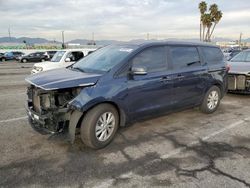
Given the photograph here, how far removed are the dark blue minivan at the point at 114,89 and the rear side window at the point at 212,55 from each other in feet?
0.99

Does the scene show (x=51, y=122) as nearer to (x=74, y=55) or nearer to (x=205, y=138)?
(x=205, y=138)

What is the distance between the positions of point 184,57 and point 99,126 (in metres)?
2.57

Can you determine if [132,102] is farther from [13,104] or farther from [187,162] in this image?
[13,104]

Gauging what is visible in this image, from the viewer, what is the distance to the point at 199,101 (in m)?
6.15

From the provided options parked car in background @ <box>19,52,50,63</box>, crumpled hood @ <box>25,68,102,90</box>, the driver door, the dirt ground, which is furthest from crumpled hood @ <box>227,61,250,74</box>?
parked car in background @ <box>19,52,50,63</box>

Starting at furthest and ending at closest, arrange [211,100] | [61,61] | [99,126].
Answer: [61,61] < [211,100] < [99,126]

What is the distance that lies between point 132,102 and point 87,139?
104cm

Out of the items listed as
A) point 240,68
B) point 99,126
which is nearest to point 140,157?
point 99,126

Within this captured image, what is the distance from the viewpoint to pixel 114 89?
4.28m

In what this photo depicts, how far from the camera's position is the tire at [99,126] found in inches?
160

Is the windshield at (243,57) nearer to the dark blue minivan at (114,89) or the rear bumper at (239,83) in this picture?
the rear bumper at (239,83)

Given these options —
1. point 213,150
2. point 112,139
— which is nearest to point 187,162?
point 213,150

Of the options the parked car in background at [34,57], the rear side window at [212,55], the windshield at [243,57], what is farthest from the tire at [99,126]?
the parked car in background at [34,57]

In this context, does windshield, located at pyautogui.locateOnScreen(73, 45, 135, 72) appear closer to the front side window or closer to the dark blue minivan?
the dark blue minivan
